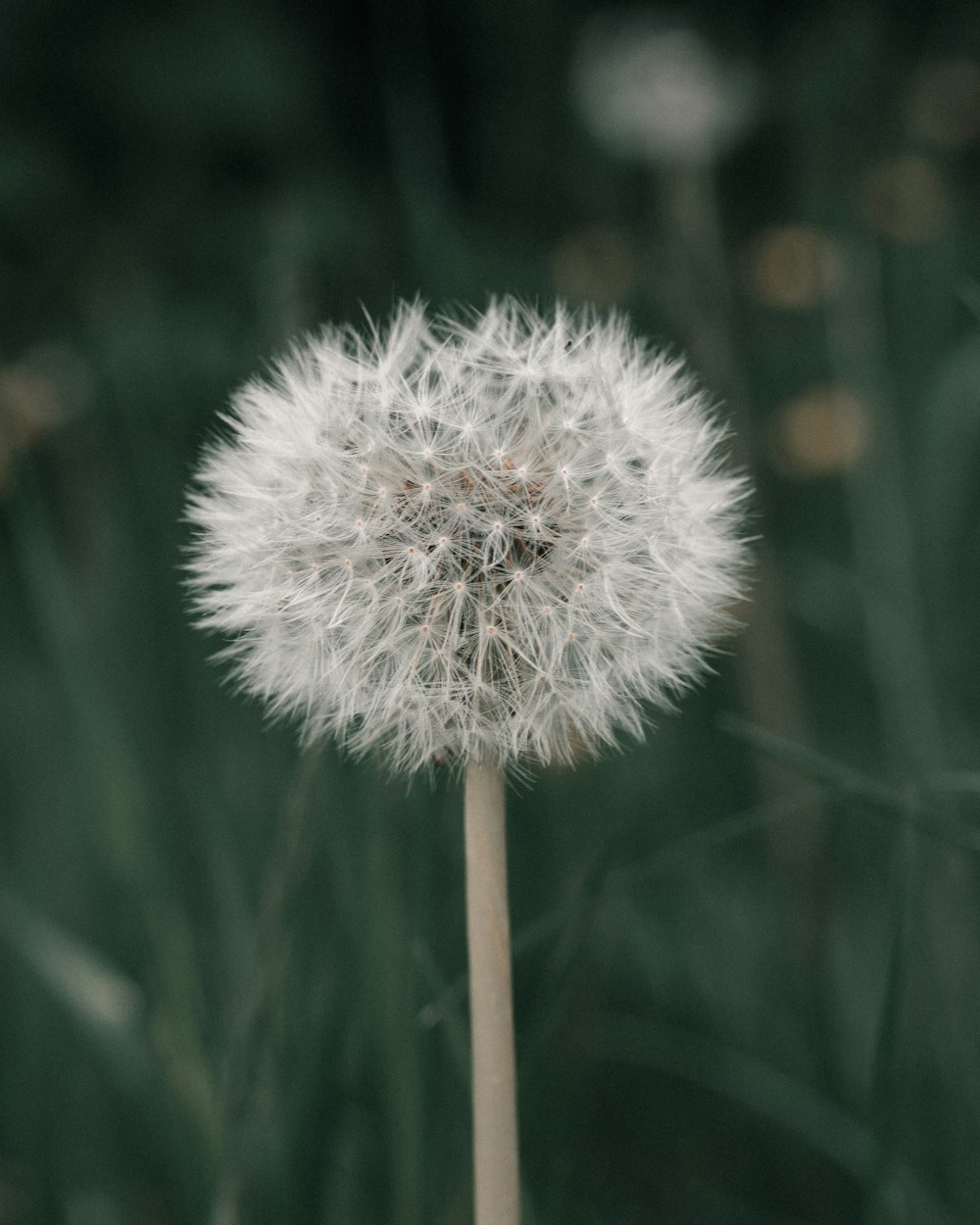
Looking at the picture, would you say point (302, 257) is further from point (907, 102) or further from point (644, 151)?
point (907, 102)

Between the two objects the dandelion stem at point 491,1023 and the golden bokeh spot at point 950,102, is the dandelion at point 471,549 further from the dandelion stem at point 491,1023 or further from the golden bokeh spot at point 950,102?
the golden bokeh spot at point 950,102

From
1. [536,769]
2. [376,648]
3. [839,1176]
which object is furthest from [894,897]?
[536,769]

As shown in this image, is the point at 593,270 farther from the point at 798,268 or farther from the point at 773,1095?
the point at 773,1095

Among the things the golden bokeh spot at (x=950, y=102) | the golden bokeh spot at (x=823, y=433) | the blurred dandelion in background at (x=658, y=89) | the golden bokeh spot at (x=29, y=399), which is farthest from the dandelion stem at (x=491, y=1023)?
the golden bokeh spot at (x=950, y=102)

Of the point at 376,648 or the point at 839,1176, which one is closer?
the point at 376,648

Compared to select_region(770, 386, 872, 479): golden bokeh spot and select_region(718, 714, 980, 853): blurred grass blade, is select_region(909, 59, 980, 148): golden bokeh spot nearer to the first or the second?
select_region(770, 386, 872, 479): golden bokeh spot
